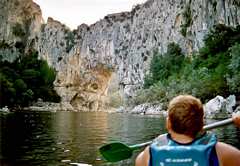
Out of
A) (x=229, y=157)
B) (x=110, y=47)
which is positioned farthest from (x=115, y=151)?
(x=110, y=47)

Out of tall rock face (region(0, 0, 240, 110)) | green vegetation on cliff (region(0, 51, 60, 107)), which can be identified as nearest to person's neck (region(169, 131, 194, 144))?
green vegetation on cliff (region(0, 51, 60, 107))

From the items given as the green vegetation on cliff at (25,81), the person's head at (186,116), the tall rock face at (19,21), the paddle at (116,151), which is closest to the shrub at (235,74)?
the green vegetation on cliff at (25,81)

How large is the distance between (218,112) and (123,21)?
96659 mm

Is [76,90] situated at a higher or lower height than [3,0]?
lower

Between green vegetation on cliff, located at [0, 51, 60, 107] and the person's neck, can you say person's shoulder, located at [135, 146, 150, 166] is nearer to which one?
the person's neck

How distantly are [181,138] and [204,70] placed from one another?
232 ft

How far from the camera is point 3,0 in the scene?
6619 inches

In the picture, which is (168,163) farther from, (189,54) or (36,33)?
(36,33)

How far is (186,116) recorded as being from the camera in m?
3.45

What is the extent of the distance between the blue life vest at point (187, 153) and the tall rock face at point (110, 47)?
9879 cm

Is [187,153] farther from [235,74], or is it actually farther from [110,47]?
[110,47]

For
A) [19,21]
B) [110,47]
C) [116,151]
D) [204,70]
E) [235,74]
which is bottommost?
[116,151]

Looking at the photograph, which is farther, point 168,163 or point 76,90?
point 76,90

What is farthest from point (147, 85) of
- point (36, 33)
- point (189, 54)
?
point (36, 33)
